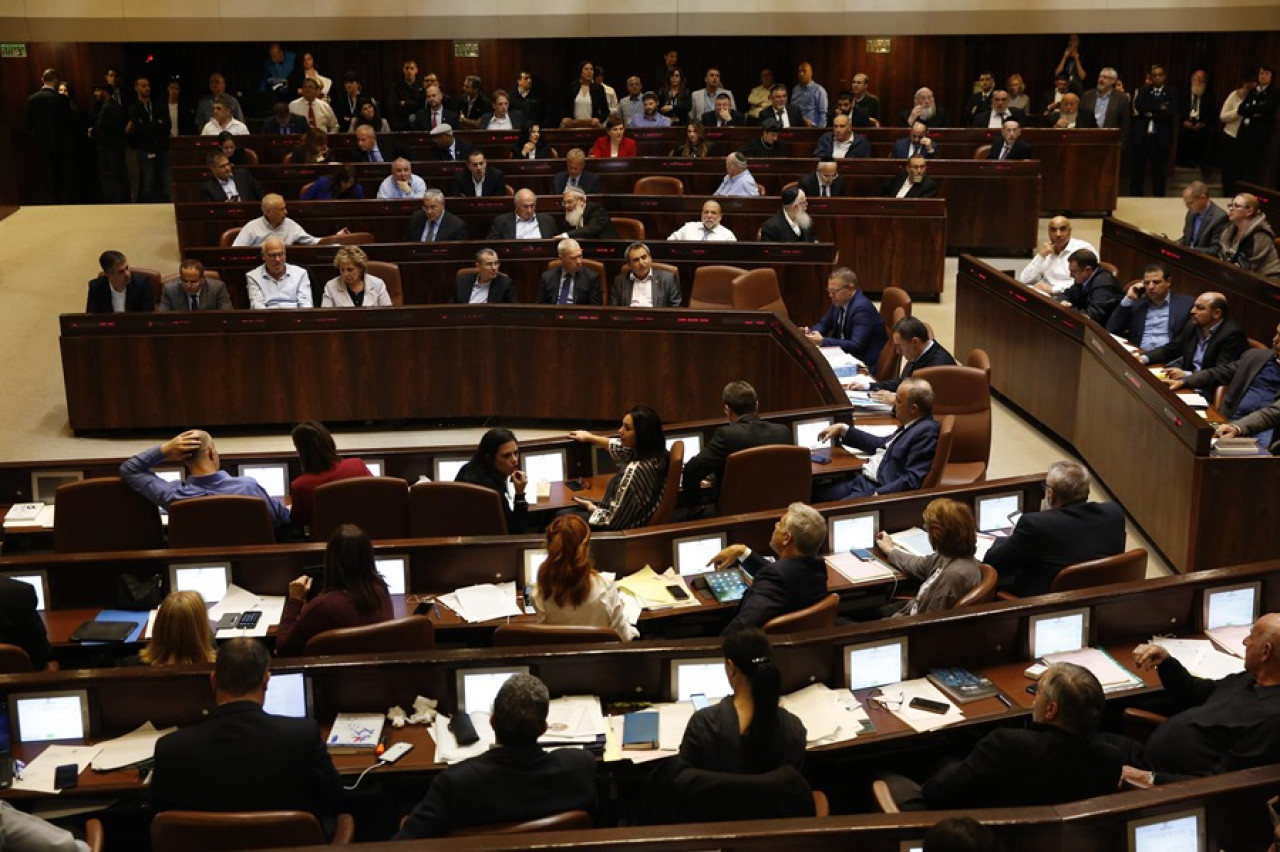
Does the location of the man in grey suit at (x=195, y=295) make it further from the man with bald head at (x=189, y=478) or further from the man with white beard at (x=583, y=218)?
the man with bald head at (x=189, y=478)

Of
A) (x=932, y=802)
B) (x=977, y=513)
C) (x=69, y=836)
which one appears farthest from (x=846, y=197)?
(x=69, y=836)

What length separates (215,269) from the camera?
1039cm

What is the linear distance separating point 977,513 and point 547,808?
300 cm

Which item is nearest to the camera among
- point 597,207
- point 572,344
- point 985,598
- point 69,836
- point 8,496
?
point 69,836

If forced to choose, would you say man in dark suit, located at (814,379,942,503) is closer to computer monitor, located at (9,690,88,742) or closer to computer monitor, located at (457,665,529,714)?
computer monitor, located at (457,665,529,714)

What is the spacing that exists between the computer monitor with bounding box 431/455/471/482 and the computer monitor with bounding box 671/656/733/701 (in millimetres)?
2427

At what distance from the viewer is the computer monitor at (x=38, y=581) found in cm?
555

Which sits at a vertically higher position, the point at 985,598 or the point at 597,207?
the point at 597,207

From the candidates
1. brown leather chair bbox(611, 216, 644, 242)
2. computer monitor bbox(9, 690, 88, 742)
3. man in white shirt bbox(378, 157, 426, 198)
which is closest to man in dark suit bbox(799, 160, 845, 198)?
brown leather chair bbox(611, 216, 644, 242)

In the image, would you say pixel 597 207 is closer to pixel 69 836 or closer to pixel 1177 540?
pixel 1177 540

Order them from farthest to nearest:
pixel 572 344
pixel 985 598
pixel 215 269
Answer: pixel 215 269, pixel 572 344, pixel 985 598

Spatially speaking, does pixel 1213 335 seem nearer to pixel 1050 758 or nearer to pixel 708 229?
pixel 708 229

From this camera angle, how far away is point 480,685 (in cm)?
466

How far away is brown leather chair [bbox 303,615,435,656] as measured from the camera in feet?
15.6
